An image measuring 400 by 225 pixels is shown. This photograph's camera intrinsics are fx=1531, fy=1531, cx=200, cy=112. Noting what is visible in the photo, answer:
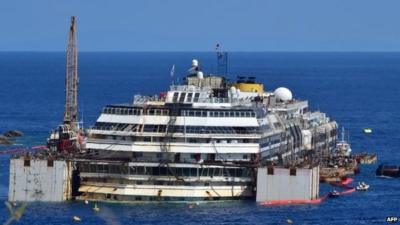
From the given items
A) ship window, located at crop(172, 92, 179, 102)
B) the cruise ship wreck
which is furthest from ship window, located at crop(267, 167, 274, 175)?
ship window, located at crop(172, 92, 179, 102)

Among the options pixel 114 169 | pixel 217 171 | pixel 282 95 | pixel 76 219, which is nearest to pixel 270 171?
pixel 217 171

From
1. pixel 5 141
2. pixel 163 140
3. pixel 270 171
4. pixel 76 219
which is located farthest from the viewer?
pixel 5 141

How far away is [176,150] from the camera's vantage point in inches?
4286

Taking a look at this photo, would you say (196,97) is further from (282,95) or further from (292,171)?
(282,95)

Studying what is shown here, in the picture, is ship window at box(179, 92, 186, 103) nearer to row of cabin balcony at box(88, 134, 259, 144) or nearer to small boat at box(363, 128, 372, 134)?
row of cabin balcony at box(88, 134, 259, 144)

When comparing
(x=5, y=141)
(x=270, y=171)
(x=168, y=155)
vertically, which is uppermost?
(x=168, y=155)

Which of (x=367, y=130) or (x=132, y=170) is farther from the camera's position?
(x=367, y=130)

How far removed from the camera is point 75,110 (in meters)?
137

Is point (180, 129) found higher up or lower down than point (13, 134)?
higher up

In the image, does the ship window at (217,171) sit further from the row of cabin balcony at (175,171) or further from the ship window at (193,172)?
the ship window at (193,172)

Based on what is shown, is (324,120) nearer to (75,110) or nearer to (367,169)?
(367,169)

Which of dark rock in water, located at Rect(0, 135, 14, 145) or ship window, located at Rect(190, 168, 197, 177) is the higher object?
dark rock in water, located at Rect(0, 135, 14, 145)

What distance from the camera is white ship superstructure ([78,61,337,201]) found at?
356 ft

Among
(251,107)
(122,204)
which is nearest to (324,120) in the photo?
(251,107)
